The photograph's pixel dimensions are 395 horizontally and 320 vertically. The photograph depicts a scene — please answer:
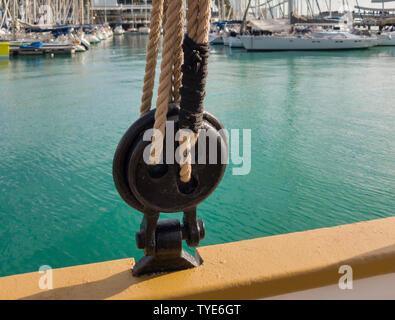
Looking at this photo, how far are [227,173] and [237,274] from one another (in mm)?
5168

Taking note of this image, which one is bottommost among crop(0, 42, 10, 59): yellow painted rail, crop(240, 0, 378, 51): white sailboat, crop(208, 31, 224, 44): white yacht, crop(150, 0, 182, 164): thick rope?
crop(150, 0, 182, 164): thick rope

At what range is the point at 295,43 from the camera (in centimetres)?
3347

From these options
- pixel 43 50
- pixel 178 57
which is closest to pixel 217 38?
pixel 43 50

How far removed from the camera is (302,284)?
4.52ft

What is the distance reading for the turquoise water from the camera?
188 inches

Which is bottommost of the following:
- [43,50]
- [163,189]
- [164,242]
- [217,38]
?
[164,242]

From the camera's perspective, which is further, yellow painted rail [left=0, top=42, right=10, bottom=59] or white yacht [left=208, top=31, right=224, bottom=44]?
white yacht [left=208, top=31, right=224, bottom=44]

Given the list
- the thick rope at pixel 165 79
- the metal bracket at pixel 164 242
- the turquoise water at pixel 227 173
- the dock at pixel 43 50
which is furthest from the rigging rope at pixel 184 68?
the dock at pixel 43 50

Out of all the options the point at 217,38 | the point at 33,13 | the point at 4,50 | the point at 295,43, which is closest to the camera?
the point at 4,50

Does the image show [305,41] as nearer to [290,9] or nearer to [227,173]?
[290,9]

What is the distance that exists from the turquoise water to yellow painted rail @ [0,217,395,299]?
3.01 metres

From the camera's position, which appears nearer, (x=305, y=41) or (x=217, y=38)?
(x=305, y=41)

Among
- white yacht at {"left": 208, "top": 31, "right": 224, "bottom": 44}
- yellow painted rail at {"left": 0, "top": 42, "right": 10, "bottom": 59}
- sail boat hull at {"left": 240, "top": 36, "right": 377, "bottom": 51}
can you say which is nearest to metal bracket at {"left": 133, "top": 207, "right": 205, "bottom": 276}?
yellow painted rail at {"left": 0, "top": 42, "right": 10, "bottom": 59}

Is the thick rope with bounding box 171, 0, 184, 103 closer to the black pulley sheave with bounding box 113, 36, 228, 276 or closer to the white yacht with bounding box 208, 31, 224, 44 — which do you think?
the black pulley sheave with bounding box 113, 36, 228, 276
